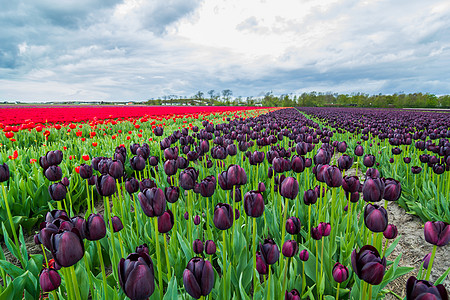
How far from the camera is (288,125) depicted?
316 inches

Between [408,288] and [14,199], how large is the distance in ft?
13.9

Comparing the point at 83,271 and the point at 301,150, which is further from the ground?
the point at 301,150

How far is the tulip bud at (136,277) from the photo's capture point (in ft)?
3.07

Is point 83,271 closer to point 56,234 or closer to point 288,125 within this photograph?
point 56,234

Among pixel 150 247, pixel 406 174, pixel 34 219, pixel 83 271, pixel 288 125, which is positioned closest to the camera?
pixel 83 271

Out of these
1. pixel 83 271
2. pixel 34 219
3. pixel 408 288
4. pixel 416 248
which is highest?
pixel 408 288

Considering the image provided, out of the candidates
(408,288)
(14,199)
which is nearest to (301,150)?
(408,288)

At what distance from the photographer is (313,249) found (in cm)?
228

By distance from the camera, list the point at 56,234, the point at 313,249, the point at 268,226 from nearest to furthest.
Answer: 1. the point at 56,234
2. the point at 313,249
3. the point at 268,226

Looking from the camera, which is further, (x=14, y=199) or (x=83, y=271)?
(x=14, y=199)

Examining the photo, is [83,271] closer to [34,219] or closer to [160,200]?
[160,200]

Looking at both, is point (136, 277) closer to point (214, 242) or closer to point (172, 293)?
point (172, 293)

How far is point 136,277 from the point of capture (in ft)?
3.08

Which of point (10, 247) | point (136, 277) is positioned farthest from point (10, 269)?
point (136, 277)
